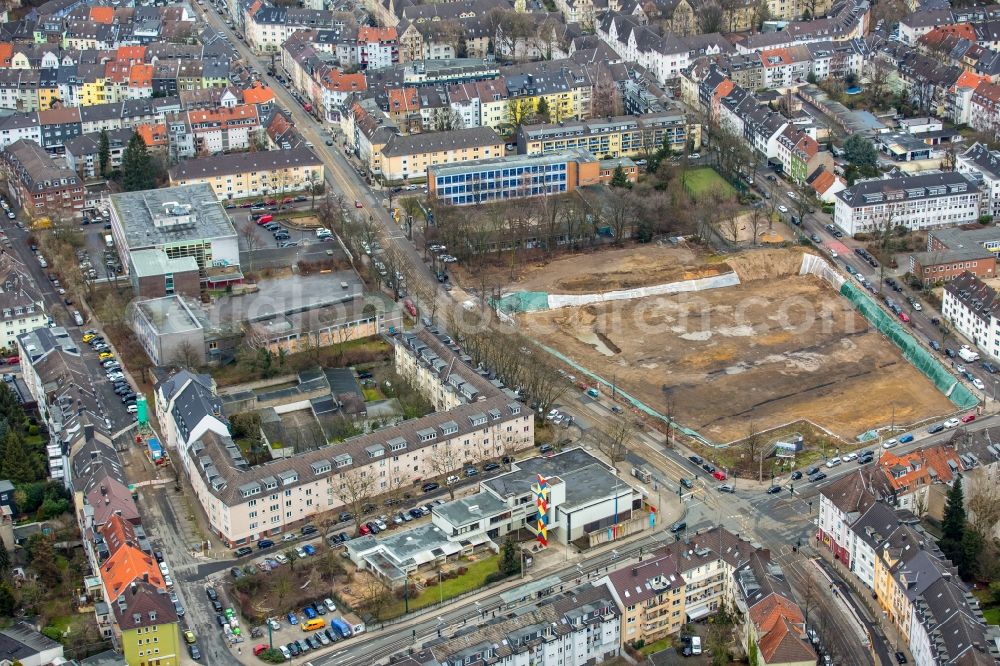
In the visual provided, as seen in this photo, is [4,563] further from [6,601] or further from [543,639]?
[543,639]

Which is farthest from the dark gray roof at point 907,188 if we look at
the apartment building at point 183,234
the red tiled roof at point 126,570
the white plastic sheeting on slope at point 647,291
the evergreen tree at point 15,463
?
the red tiled roof at point 126,570

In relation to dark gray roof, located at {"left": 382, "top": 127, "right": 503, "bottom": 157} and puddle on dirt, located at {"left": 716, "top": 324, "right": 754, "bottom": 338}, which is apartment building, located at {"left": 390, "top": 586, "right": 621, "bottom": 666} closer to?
puddle on dirt, located at {"left": 716, "top": 324, "right": 754, "bottom": 338}

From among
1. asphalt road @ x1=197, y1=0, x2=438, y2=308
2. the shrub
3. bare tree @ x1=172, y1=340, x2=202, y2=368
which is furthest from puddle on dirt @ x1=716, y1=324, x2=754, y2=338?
the shrub

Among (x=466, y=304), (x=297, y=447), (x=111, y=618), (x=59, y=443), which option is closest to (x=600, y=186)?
(x=466, y=304)

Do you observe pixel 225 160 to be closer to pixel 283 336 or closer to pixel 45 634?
pixel 283 336

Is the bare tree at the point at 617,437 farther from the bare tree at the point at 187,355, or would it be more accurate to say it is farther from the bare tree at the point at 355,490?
the bare tree at the point at 187,355

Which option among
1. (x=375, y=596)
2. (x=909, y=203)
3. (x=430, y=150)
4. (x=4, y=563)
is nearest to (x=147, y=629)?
(x=4, y=563)
